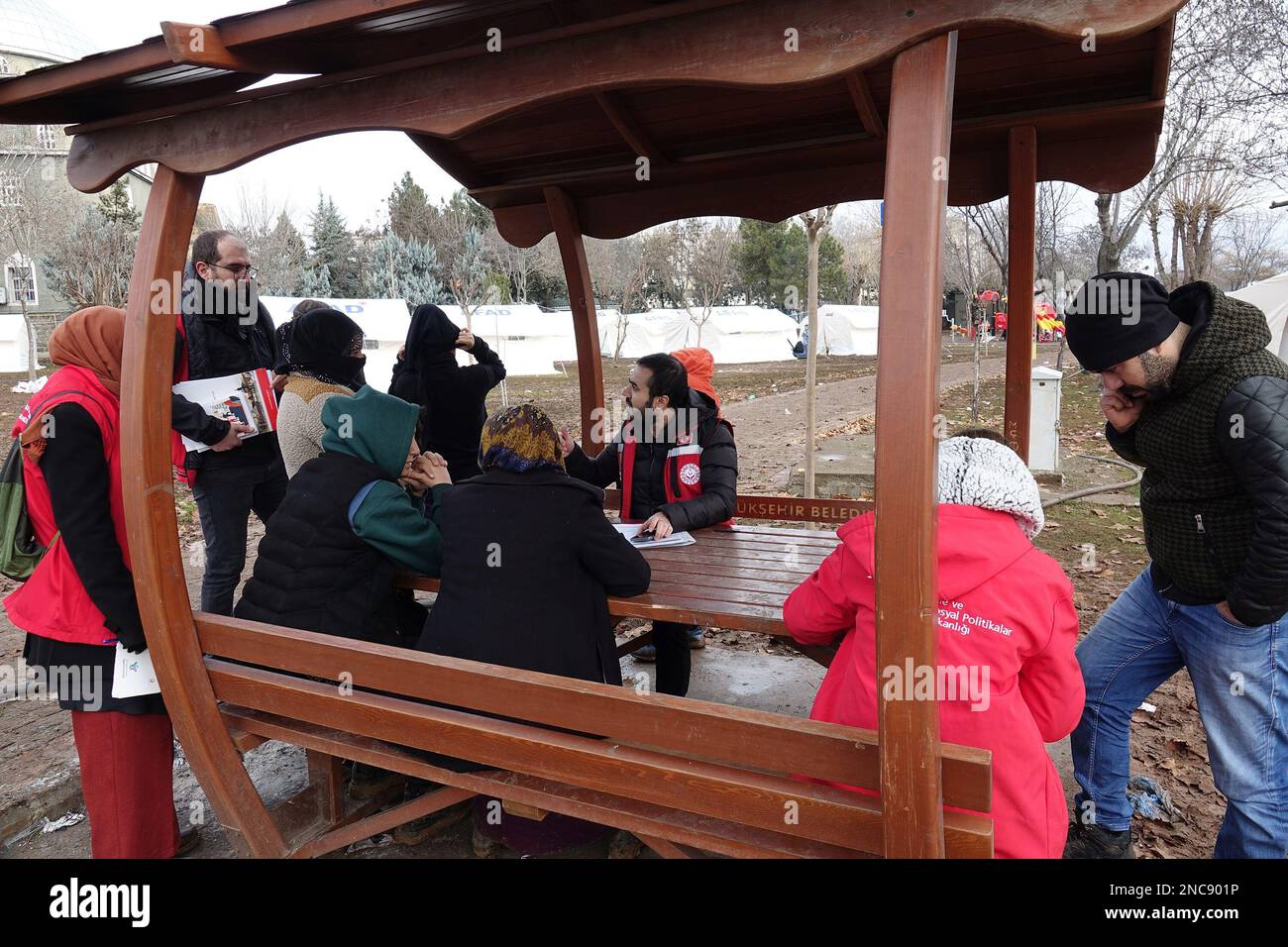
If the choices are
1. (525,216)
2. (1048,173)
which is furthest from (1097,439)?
(525,216)

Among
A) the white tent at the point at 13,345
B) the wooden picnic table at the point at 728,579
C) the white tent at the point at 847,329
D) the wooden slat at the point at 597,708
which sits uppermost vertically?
the white tent at the point at 847,329

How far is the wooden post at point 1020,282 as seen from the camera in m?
3.52

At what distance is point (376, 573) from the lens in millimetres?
2932

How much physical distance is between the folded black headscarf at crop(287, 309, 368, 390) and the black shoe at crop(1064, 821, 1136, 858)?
311 cm

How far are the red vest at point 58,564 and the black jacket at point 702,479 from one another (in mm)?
2050

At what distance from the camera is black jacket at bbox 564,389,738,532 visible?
3510 millimetres

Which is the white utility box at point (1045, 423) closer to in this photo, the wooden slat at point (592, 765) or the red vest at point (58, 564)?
the wooden slat at point (592, 765)

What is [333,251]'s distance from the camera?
117 ft

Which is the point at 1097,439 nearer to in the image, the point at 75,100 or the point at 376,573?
the point at 376,573

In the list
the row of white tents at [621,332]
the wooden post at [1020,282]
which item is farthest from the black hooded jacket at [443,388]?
the row of white tents at [621,332]

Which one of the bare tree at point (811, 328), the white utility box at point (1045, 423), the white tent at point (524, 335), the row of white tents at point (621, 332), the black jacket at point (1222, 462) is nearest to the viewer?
the black jacket at point (1222, 462)

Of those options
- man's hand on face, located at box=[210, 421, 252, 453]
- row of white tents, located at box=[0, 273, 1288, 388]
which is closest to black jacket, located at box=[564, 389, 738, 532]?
man's hand on face, located at box=[210, 421, 252, 453]

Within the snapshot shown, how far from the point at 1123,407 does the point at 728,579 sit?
135 centimetres

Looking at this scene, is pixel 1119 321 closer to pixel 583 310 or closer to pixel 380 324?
pixel 583 310
